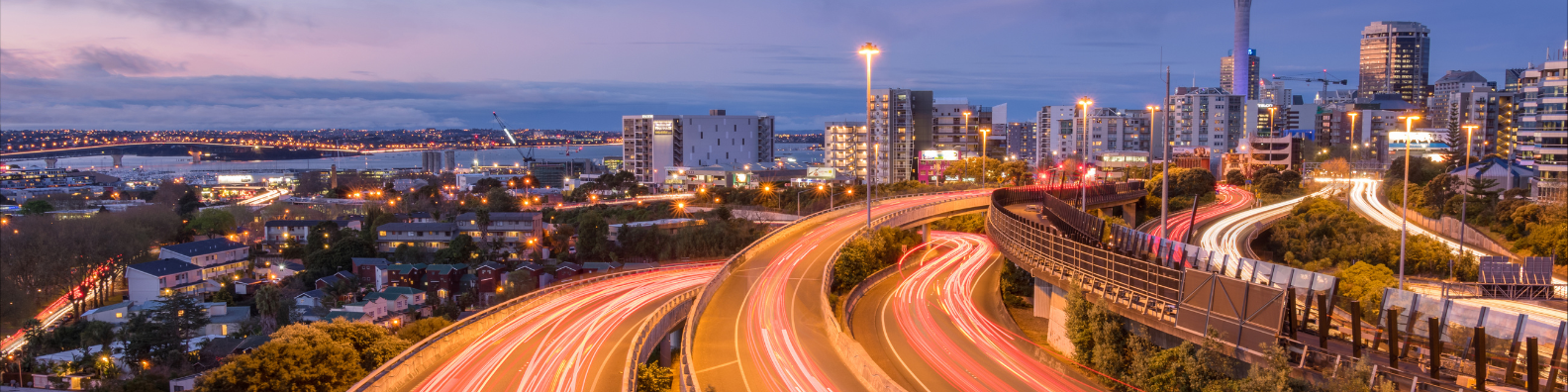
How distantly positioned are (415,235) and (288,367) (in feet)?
129

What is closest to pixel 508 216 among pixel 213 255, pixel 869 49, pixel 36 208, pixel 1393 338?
pixel 213 255

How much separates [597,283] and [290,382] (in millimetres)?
10876

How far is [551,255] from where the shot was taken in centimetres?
5188

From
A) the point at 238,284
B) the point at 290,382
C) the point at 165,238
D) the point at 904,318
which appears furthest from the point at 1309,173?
the point at 165,238

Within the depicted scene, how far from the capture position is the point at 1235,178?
193ft

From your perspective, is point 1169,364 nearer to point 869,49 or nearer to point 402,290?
point 869,49

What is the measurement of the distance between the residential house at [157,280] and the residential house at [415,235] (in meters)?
9.94

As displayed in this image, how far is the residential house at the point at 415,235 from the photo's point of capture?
52.5 m

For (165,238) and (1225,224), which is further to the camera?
(165,238)

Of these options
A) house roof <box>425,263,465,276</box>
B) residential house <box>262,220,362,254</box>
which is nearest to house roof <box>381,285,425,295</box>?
house roof <box>425,263,465,276</box>

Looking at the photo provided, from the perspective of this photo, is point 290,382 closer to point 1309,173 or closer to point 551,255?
point 551,255

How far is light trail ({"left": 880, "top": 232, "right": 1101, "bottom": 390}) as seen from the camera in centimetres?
1478

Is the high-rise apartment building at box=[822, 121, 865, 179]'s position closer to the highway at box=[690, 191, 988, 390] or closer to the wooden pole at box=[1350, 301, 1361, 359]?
the highway at box=[690, 191, 988, 390]

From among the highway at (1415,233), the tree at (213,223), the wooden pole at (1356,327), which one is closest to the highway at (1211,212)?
the highway at (1415,233)
